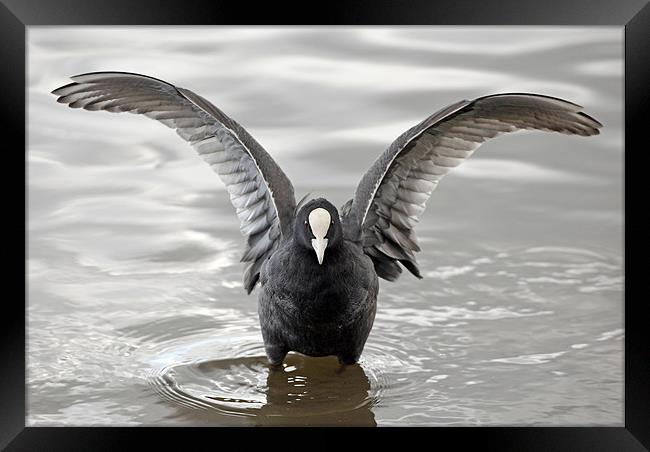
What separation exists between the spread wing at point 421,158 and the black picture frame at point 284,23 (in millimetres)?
559

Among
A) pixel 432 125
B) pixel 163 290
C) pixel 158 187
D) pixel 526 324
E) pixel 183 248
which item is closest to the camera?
pixel 432 125

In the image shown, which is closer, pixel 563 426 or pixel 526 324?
pixel 563 426

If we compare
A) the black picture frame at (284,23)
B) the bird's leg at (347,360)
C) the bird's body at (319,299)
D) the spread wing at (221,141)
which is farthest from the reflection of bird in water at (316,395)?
the black picture frame at (284,23)

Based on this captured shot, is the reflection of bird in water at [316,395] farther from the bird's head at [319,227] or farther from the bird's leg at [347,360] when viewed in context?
the bird's head at [319,227]

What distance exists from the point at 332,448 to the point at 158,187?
11.7 ft

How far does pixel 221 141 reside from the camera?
5.73 metres

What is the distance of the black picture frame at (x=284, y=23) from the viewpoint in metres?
4.54

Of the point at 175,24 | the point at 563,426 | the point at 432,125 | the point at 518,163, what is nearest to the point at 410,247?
the point at 432,125

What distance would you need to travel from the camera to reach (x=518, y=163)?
808cm

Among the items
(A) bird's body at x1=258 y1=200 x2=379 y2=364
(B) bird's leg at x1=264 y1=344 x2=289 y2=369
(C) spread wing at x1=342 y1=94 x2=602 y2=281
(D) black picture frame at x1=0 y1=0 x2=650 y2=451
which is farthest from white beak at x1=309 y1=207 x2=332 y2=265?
(D) black picture frame at x1=0 y1=0 x2=650 y2=451

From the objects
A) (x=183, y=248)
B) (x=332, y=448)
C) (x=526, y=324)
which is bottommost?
(x=332, y=448)

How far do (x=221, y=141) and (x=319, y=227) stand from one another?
99 cm

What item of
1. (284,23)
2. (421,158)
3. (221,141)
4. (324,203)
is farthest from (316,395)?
(284,23)

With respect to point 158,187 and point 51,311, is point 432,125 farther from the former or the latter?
point 158,187
